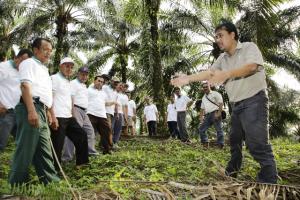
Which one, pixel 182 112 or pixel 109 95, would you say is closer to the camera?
pixel 109 95

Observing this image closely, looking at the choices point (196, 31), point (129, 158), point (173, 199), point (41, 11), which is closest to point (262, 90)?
point (173, 199)

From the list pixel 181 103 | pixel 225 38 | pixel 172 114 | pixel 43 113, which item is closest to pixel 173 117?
pixel 172 114

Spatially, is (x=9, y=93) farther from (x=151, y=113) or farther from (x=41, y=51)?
(x=151, y=113)

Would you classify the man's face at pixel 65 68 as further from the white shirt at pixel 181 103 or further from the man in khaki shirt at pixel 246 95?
the white shirt at pixel 181 103

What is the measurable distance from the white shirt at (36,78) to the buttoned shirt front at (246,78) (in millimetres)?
2324

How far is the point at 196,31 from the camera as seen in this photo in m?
12.2

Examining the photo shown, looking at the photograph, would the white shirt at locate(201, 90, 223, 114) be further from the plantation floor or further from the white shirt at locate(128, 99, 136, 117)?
the white shirt at locate(128, 99, 136, 117)

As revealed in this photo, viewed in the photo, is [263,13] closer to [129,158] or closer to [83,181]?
[129,158]

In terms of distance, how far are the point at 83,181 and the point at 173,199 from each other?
1878 mm

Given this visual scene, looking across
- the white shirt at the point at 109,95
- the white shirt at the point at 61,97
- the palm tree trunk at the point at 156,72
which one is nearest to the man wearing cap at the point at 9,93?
the white shirt at the point at 61,97

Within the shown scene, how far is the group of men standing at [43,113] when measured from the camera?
2430 millimetres

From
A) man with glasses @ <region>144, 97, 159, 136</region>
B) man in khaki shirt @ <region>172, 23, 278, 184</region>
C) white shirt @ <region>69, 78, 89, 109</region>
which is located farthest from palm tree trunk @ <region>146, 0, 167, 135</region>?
man in khaki shirt @ <region>172, 23, 278, 184</region>

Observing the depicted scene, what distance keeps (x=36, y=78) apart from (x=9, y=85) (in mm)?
1221

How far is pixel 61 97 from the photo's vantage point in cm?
372
